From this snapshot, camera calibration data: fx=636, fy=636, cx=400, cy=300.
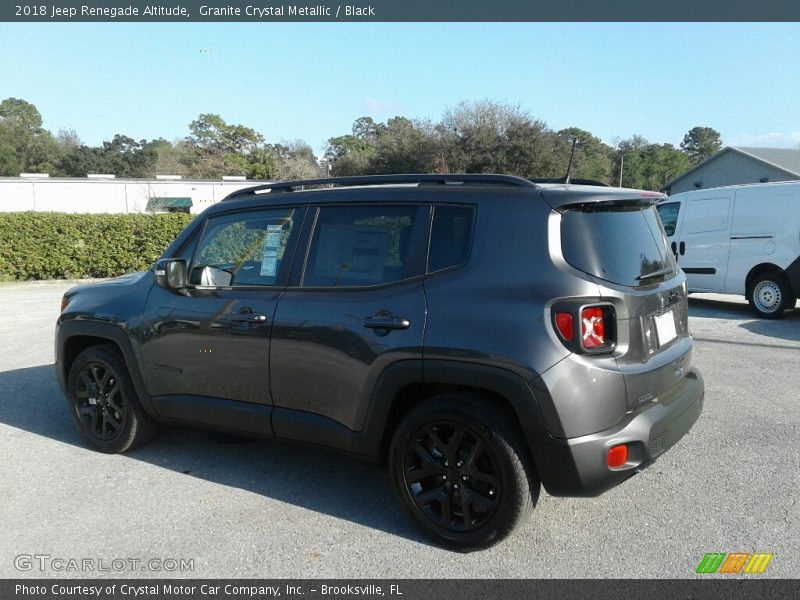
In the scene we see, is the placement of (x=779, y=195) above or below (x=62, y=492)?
above

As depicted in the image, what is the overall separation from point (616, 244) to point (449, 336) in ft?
→ 3.31

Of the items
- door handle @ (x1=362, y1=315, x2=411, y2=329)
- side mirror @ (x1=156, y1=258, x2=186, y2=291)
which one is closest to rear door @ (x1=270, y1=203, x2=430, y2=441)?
door handle @ (x1=362, y1=315, x2=411, y2=329)

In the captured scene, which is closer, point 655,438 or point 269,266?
point 655,438

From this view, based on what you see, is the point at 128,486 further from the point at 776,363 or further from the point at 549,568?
the point at 776,363

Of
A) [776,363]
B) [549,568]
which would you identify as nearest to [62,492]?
[549,568]

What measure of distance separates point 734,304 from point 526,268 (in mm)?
10354

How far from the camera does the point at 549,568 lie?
306 centimetres

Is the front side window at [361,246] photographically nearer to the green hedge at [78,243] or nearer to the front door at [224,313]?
the front door at [224,313]

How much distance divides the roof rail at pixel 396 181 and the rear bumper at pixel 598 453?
1.27m

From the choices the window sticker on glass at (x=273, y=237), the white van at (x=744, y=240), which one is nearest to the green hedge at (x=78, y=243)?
the white van at (x=744, y=240)

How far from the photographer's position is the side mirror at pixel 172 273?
Result: 4176 millimetres

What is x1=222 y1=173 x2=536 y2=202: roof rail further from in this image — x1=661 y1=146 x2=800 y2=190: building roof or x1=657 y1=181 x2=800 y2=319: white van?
x1=661 y1=146 x2=800 y2=190: building roof

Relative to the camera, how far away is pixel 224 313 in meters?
3.98

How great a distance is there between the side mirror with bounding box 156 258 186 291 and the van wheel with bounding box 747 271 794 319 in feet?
30.0
